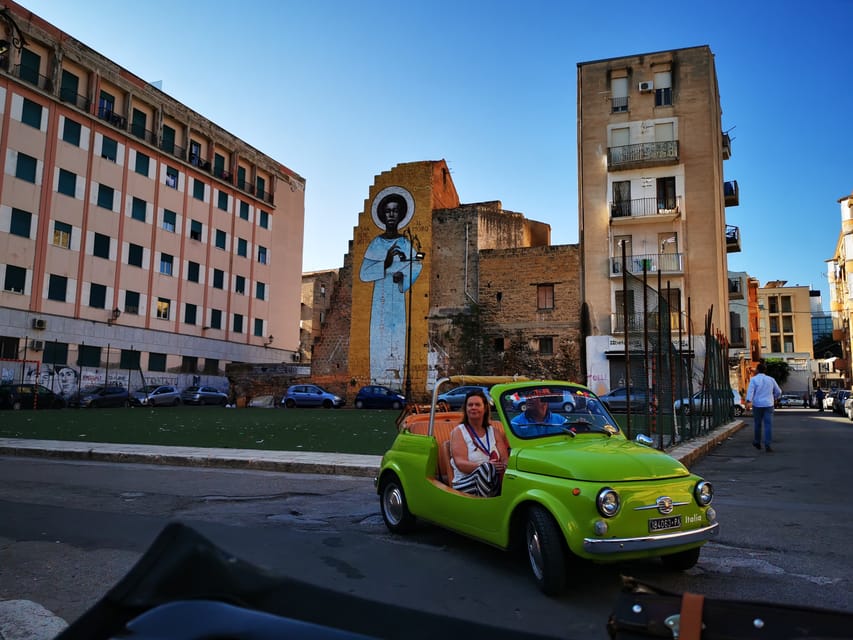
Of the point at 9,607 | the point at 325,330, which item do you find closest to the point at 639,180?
the point at 325,330

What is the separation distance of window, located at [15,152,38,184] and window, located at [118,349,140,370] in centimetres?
1061

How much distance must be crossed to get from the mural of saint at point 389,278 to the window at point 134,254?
45.6 ft

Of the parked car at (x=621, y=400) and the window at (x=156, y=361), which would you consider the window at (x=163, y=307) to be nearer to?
the window at (x=156, y=361)

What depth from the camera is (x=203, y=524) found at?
1384 millimetres

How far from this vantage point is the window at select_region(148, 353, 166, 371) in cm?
3984

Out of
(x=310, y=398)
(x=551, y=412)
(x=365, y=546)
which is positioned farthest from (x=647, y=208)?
(x=365, y=546)

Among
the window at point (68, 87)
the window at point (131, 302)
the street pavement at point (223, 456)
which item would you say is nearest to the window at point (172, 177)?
the window at point (68, 87)

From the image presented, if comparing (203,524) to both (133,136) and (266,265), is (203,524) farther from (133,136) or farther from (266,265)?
(266,265)

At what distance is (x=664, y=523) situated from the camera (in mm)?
4285

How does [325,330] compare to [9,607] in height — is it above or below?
above

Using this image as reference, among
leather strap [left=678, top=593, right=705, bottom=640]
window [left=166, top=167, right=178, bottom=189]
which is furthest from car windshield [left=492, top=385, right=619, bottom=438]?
window [left=166, top=167, right=178, bottom=189]

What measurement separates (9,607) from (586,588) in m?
3.68

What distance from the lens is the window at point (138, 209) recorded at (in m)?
39.7

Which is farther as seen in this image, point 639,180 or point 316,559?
point 639,180
